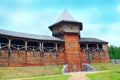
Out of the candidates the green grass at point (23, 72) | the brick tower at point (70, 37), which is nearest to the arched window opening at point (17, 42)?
the green grass at point (23, 72)

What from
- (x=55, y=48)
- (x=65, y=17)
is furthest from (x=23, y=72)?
(x=65, y=17)

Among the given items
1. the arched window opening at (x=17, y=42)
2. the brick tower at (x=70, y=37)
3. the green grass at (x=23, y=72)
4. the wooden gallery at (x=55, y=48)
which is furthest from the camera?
the brick tower at (x=70, y=37)

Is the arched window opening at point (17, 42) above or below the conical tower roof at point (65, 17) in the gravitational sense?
below

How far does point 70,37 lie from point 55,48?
13.6ft

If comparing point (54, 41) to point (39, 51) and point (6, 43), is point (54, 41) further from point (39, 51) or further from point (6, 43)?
point (6, 43)

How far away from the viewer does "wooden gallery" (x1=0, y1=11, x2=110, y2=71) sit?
83.0ft

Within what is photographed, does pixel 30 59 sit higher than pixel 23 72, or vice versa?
pixel 30 59

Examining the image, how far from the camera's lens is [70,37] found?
3234cm

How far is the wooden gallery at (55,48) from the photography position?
25312mm

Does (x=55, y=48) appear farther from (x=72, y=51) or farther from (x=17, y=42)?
(x=17, y=42)

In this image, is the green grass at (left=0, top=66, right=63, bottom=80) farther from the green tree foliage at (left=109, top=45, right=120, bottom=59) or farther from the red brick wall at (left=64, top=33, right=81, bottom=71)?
the green tree foliage at (left=109, top=45, right=120, bottom=59)

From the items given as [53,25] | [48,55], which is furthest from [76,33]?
[48,55]

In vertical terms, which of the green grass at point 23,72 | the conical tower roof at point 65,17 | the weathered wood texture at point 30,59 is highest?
the conical tower roof at point 65,17

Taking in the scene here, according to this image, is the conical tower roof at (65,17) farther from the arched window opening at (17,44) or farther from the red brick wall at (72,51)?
the arched window opening at (17,44)
